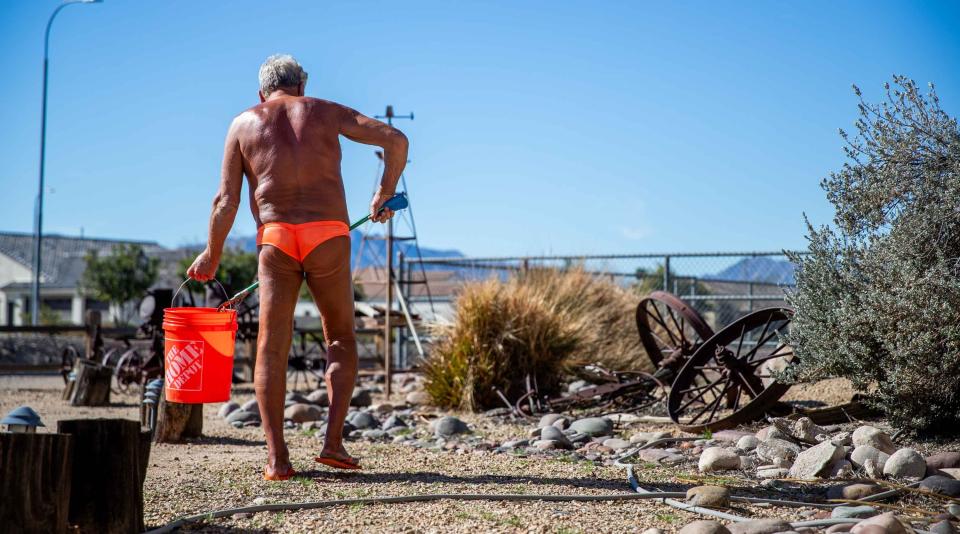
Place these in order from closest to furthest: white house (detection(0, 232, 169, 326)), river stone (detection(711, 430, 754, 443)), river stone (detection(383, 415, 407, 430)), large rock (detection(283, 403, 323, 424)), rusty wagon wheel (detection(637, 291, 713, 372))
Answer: river stone (detection(711, 430, 754, 443)) → rusty wagon wheel (detection(637, 291, 713, 372)) → river stone (detection(383, 415, 407, 430)) → large rock (detection(283, 403, 323, 424)) → white house (detection(0, 232, 169, 326))

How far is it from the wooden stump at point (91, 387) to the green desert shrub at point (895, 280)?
24.9 ft

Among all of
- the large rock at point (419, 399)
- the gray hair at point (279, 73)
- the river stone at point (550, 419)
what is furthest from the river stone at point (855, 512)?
the large rock at point (419, 399)

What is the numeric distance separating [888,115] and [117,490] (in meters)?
4.70

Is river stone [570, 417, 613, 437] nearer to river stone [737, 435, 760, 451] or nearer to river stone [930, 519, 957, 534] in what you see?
river stone [737, 435, 760, 451]

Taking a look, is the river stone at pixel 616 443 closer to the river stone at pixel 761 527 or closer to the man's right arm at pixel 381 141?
the man's right arm at pixel 381 141

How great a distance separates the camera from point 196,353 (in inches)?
164

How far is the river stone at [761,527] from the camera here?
10.5 ft

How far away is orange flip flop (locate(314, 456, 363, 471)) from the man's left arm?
1054 millimetres

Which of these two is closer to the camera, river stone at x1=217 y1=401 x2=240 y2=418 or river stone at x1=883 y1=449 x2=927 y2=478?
river stone at x1=883 y1=449 x2=927 y2=478

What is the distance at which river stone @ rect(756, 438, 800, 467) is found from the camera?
487cm

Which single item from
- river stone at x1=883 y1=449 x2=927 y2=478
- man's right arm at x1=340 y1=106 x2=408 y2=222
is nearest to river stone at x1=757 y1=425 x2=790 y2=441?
river stone at x1=883 y1=449 x2=927 y2=478

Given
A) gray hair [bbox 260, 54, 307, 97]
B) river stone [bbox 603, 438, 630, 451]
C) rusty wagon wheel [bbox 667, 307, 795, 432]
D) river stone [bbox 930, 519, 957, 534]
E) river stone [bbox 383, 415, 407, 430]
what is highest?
gray hair [bbox 260, 54, 307, 97]

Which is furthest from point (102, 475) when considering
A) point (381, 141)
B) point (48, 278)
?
point (48, 278)

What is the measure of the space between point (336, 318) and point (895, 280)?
3.13 metres
